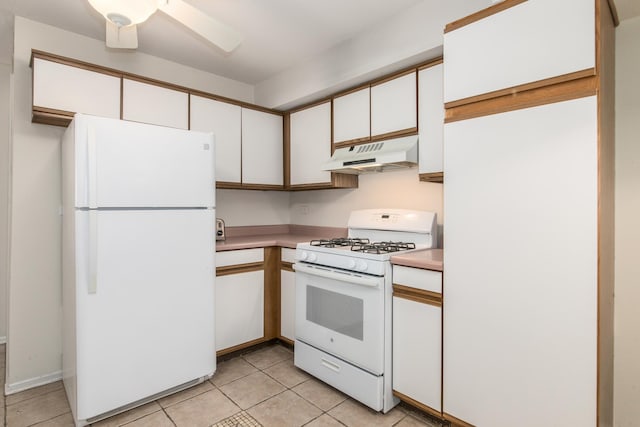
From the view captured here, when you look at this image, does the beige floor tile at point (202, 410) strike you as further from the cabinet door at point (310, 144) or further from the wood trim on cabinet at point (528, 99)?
the wood trim on cabinet at point (528, 99)

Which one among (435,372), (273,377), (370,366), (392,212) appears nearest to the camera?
(435,372)

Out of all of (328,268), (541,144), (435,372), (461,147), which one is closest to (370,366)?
(435,372)

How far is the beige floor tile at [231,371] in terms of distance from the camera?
7.90ft

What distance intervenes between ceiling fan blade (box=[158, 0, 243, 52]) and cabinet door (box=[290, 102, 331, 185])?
49.4 inches

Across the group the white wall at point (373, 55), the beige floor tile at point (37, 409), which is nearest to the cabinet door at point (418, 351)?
the white wall at point (373, 55)

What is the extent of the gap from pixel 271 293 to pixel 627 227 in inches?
93.1

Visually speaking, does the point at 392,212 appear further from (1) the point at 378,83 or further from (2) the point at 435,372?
(2) the point at 435,372

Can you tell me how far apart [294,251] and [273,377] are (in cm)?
93

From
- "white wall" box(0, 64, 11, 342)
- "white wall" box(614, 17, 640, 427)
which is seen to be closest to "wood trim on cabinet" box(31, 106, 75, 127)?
"white wall" box(0, 64, 11, 342)

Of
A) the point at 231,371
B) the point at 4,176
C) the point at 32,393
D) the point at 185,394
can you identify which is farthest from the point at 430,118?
the point at 4,176

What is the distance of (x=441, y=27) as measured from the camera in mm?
2084

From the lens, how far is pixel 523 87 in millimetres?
1491

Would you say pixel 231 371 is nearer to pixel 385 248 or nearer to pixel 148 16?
pixel 385 248

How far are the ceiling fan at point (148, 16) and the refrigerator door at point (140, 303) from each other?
3.15ft
